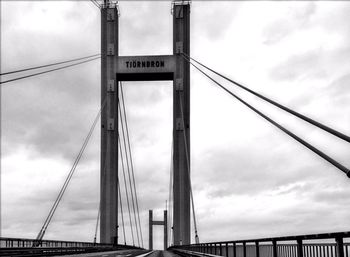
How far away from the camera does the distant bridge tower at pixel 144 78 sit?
123 feet

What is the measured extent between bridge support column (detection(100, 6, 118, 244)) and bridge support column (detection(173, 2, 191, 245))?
13.7ft

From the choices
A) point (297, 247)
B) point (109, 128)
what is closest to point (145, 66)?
point (109, 128)

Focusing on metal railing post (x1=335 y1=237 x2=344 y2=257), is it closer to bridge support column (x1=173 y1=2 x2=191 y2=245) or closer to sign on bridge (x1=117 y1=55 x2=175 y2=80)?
bridge support column (x1=173 y1=2 x2=191 y2=245)

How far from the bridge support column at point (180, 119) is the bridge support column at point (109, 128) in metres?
4.19

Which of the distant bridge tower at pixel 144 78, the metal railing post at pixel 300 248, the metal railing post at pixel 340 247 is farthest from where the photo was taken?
the distant bridge tower at pixel 144 78

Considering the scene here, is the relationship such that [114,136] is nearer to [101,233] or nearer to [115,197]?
[115,197]

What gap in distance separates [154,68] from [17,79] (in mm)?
21292

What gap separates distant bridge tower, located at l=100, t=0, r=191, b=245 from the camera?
123 feet

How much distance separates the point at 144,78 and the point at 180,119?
4.07 m

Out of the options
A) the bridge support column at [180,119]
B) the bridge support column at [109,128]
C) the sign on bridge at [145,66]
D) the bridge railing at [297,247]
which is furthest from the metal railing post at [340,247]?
the sign on bridge at [145,66]

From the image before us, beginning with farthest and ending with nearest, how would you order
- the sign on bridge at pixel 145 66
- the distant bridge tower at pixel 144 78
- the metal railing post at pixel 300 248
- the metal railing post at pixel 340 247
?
the sign on bridge at pixel 145 66
the distant bridge tower at pixel 144 78
the metal railing post at pixel 300 248
the metal railing post at pixel 340 247

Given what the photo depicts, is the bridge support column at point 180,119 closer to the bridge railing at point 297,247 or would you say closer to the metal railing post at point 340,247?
the bridge railing at point 297,247

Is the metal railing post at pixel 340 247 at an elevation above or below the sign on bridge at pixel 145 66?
below

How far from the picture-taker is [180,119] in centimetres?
3875
